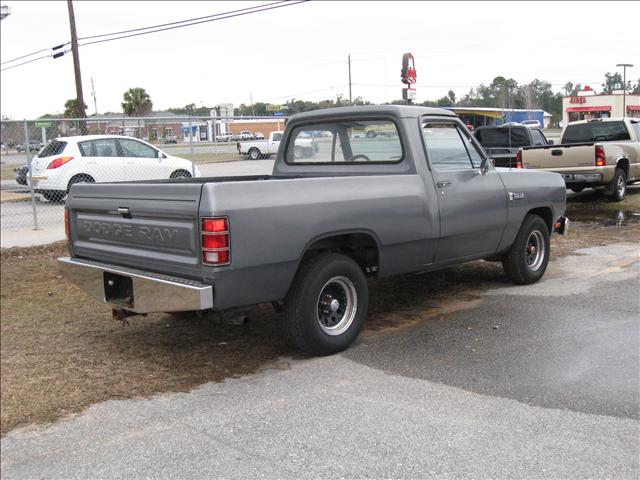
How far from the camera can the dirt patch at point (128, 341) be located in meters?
4.45

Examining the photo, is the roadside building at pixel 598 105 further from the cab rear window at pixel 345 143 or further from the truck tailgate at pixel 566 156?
the cab rear window at pixel 345 143

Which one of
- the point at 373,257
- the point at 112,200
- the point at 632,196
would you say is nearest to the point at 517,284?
the point at 373,257

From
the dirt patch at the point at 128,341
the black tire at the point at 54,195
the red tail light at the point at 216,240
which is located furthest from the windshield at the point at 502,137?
the red tail light at the point at 216,240

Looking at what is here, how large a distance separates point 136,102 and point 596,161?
54.0 m

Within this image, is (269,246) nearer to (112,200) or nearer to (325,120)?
(112,200)

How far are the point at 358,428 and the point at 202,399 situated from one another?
1.13m

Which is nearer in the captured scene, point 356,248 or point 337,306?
point 337,306

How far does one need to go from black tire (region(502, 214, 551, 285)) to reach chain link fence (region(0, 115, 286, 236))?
7.20 meters

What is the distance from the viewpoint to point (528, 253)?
7.29 meters

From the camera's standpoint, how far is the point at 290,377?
4.63 meters

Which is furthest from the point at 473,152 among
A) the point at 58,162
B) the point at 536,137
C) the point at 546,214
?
the point at 536,137

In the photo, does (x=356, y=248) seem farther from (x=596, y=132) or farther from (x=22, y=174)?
(x=22, y=174)

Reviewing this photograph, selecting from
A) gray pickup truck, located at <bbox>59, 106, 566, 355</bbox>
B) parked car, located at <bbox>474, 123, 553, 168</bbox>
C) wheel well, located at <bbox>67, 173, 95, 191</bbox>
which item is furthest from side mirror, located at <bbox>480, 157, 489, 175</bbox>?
parked car, located at <bbox>474, 123, 553, 168</bbox>

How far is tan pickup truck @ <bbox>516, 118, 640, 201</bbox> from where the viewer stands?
1241 centimetres
